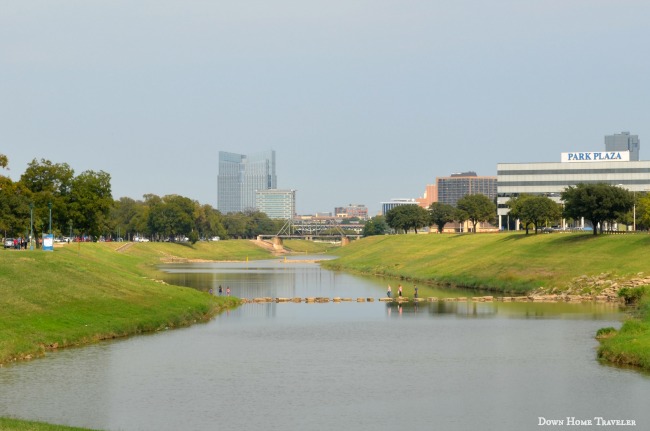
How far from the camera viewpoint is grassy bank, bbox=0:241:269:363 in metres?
68.1

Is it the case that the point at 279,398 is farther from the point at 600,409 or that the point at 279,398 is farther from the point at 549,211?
the point at 549,211

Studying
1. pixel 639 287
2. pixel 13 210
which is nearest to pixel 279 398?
pixel 639 287

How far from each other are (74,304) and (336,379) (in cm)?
3321

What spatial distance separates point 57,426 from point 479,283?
11101cm

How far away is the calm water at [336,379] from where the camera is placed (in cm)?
4616

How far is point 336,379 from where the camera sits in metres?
56.8

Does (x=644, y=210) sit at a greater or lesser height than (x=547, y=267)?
greater

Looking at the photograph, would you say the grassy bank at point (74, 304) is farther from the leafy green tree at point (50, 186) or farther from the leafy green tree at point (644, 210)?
the leafy green tree at point (644, 210)

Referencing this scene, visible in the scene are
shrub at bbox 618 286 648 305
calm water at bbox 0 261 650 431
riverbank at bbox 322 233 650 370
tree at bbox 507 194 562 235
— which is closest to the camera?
calm water at bbox 0 261 650 431

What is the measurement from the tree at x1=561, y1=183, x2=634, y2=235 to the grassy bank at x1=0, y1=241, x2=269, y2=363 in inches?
2793

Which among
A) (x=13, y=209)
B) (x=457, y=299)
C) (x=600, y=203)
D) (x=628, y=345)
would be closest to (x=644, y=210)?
(x=600, y=203)

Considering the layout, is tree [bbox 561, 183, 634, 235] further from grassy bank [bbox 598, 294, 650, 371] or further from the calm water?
grassy bank [bbox 598, 294, 650, 371]

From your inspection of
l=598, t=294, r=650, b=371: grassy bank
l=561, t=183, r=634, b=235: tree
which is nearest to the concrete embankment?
l=561, t=183, r=634, b=235: tree

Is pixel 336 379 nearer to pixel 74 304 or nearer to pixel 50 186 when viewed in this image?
pixel 74 304
